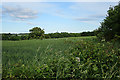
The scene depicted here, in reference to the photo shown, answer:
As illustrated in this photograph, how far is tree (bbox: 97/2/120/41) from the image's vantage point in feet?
24.6

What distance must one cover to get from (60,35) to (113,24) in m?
6.23

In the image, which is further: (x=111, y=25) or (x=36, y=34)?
(x=36, y=34)

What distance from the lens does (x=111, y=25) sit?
776 cm

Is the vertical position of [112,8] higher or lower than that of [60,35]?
higher

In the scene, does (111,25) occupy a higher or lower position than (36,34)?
higher

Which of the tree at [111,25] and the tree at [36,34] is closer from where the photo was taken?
the tree at [111,25]

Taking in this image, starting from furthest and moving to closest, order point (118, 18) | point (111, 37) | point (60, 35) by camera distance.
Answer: point (60, 35) → point (111, 37) → point (118, 18)

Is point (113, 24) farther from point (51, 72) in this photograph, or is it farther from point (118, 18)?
point (51, 72)

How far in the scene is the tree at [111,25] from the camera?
749 cm

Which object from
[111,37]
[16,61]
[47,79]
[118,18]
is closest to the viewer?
[47,79]

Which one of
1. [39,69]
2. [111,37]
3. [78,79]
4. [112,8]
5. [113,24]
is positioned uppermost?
[112,8]

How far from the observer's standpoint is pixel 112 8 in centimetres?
860

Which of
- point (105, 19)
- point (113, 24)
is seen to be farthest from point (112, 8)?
point (113, 24)

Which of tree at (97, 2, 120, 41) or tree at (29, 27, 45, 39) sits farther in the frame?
tree at (29, 27, 45, 39)
